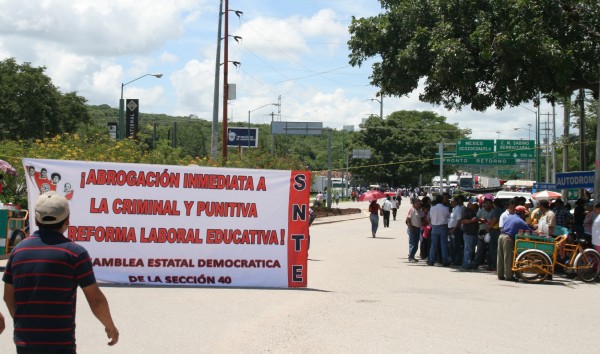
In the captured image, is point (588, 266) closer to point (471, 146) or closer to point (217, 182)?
point (217, 182)

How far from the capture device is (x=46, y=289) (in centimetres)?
454

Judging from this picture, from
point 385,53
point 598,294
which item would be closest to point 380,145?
point 385,53

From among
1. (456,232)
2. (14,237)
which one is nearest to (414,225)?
(456,232)

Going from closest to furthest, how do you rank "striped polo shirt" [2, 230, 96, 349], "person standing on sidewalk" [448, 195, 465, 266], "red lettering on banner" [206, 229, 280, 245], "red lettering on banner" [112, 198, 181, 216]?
1. "striped polo shirt" [2, 230, 96, 349]
2. "red lettering on banner" [112, 198, 181, 216]
3. "red lettering on banner" [206, 229, 280, 245]
4. "person standing on sidewalk" [448, 195, 465, 266]

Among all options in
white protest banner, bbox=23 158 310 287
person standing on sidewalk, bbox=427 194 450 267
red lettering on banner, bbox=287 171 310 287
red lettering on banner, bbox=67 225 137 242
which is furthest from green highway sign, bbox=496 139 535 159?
red lettering on banner, bbox=67 225 137 242

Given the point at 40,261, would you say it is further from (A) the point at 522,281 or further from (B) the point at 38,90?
(B) the point at 38,90

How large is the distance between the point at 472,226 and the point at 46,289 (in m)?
14.5

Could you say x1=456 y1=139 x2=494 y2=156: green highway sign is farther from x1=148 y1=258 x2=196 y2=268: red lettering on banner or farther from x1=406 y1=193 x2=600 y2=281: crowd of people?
x1=148 y1=258 x2=196 y2=268: red lettering on banner

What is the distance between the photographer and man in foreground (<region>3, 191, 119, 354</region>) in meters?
4.51

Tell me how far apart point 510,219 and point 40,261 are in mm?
12705

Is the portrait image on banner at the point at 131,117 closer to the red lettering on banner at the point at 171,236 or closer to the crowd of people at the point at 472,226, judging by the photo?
the crowd of people at the point at 472,226

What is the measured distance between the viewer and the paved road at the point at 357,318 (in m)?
8.26

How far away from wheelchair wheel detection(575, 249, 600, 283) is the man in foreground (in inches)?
511

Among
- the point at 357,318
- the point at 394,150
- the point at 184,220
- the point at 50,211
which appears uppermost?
the point at 394,150
